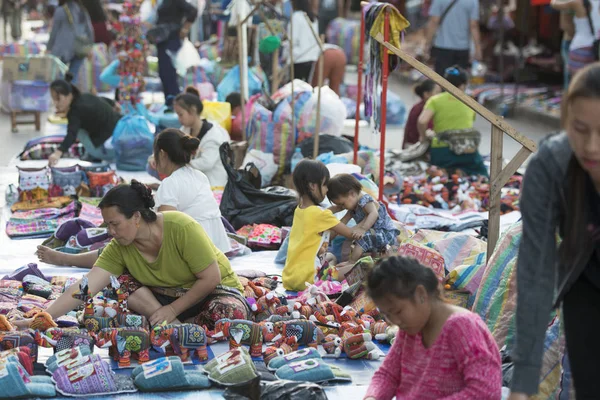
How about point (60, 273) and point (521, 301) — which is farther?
point (60, 273)

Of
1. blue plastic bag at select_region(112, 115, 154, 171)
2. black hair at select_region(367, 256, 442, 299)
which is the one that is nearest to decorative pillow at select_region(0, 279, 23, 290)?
black hair at select_region(367, 256, 442, 299)

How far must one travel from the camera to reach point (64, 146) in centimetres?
856

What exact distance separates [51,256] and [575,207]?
4.17m

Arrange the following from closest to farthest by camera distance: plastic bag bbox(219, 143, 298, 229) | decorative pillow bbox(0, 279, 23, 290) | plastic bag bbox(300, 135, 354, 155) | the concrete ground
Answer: decorative pillow bbox(0, 279, 23, 290) → plastic bag bbox(219, 143, 298, 229) → plastic bag bbox(300, 135, 354, 155) → the concrete ground

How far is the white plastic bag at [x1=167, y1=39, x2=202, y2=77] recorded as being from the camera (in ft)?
38.5

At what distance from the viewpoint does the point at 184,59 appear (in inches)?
466

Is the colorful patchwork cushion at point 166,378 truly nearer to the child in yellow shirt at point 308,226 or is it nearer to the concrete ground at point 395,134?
the child in yellow shirt at point 308,226

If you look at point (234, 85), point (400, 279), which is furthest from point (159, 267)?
point (234, 85)

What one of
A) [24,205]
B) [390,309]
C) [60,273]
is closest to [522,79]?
[24,205]

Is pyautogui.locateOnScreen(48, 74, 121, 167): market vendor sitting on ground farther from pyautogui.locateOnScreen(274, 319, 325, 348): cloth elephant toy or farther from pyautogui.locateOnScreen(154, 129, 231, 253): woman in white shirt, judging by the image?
pyautogui.locateOnScreen(274, 319, 325, 348): cloth elephant toy

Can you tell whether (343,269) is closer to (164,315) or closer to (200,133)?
(164,315)

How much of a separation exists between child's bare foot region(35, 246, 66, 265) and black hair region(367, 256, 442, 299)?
343cm

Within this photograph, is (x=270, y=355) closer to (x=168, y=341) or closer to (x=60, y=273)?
(x=168, y=341)

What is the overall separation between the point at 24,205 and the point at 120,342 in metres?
3.40
